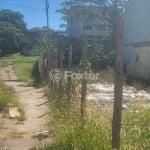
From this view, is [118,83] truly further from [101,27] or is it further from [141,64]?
[101,27]

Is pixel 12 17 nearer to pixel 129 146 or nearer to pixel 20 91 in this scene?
pixel 20 91

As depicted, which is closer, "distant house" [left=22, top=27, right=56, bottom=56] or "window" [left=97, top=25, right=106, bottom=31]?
"window" [left=97, top=25, right=106, bottom=31]

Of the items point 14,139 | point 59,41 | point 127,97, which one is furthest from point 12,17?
point 14,139

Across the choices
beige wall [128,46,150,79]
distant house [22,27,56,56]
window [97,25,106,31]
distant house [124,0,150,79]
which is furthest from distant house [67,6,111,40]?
beige wall [128,46,150,79]

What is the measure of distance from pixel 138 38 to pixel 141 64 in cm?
813

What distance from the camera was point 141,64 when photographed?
24.1 metres

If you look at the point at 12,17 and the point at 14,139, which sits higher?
the point at 12,17

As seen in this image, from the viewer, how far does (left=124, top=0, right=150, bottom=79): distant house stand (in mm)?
23614

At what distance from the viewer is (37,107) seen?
492 inches

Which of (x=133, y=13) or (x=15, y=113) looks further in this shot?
(x=133, y=13)

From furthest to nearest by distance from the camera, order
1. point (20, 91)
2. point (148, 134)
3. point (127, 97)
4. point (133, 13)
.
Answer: point (133, 13)
point (20, 91)
point (127, 97)
point (148, 134)

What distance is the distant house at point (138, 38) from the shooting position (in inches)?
930

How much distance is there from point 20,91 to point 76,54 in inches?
718

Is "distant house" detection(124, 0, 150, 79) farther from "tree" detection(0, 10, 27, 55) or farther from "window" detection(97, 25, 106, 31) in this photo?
"tree" detection(0, 10, 27, 55)
